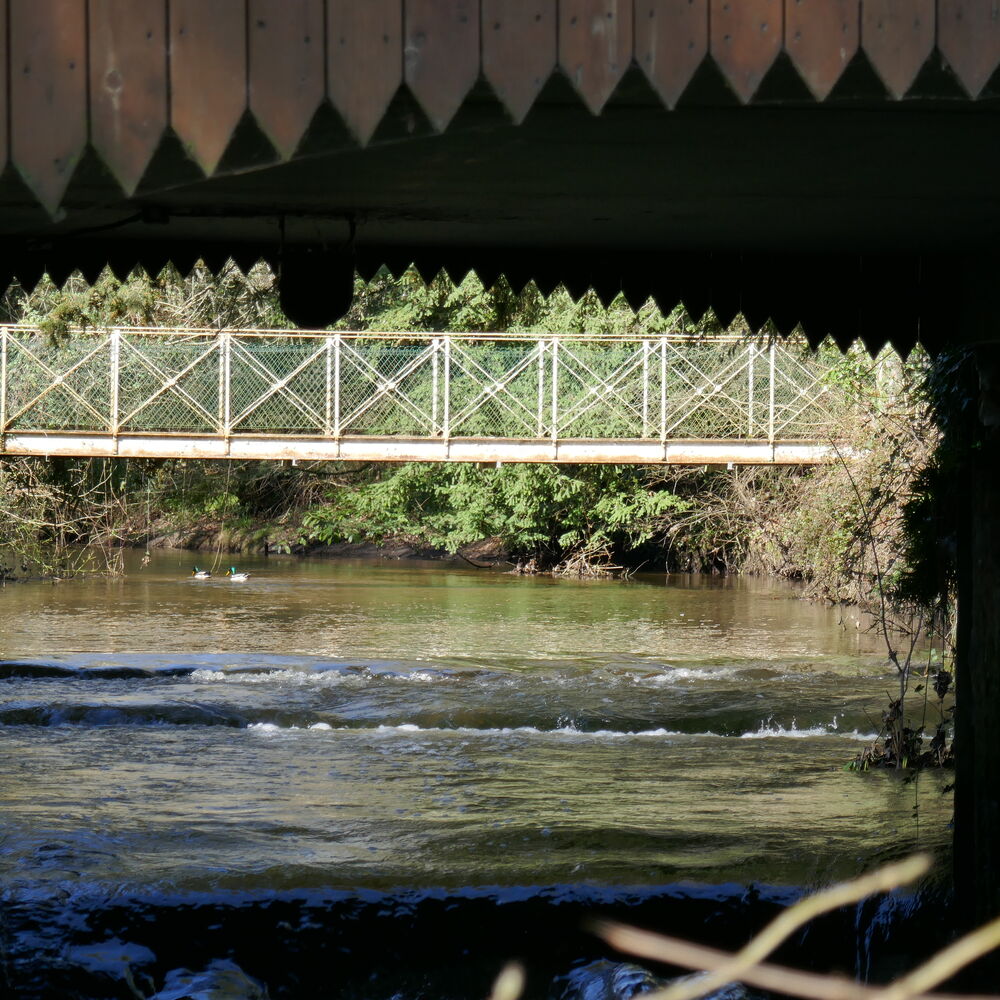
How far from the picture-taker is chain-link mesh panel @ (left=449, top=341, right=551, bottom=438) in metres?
17.8

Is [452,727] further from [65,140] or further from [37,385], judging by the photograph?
[37,385]

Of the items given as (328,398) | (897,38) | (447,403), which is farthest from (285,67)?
(328,398)

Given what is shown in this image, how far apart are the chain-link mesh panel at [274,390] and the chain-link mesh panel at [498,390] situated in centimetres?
187

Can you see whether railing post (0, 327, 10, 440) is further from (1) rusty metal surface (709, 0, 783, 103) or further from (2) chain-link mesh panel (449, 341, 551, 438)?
(1) rusty metal surface (709, 0, 783, 103)

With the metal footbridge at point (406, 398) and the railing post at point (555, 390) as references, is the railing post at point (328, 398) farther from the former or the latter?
the railing post at point (555, 390)

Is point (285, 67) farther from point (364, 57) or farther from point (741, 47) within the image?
point (741, 47)

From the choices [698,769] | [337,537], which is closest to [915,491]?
[698,769]

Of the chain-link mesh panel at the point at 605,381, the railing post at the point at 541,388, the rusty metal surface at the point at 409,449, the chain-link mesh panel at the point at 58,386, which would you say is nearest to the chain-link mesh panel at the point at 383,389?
the rusty metal surface at the point at 409,449

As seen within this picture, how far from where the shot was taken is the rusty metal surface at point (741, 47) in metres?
2.43

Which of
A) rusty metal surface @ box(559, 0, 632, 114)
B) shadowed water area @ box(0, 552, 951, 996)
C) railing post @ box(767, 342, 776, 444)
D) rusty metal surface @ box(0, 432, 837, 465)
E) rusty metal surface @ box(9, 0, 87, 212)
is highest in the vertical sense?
railing post @ box(767, 342, 776, 444)

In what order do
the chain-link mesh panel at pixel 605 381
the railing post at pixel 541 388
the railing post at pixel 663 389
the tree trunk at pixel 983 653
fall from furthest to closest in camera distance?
1. the chain-link mesh panel at pixel 605 381
2. the railing post at pixel 541 388
3. the railing post at pixel 663 389
4. the tree trunk at pixel 983 653

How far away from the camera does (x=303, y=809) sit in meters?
7.11

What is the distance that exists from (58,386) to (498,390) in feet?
18.4

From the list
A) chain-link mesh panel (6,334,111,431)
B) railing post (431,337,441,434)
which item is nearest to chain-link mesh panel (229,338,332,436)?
railing post (431,337,441,434)
